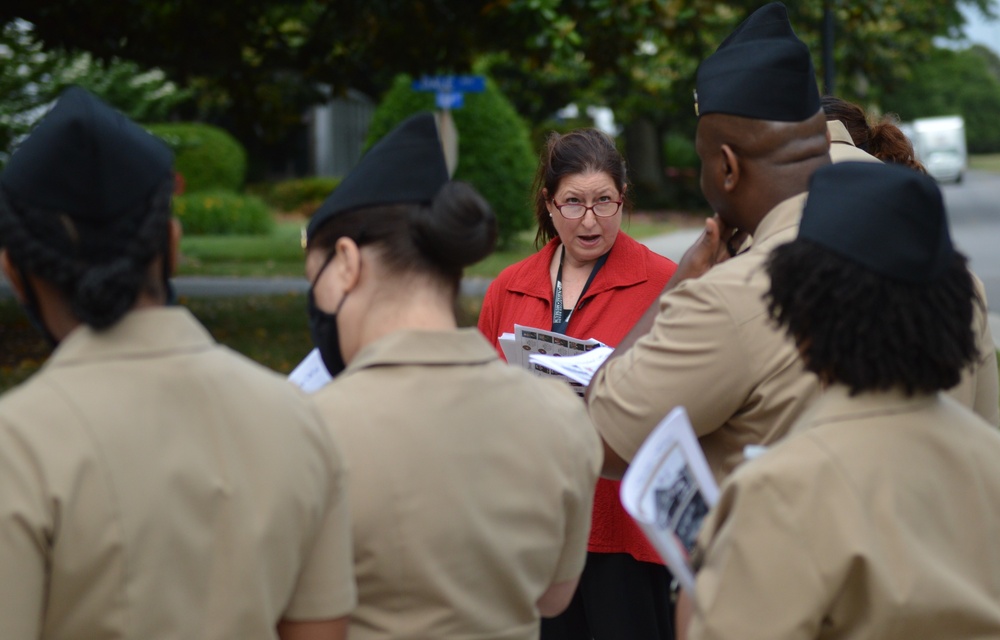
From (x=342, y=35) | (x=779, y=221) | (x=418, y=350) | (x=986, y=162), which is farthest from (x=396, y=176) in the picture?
(x=986, y=162)

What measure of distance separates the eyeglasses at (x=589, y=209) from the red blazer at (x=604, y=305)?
121 millimetres

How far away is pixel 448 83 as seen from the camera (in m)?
13.6

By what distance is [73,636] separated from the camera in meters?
1.65

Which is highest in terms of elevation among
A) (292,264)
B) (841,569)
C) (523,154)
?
(841,569)

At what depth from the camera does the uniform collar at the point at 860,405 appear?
1.86 meters

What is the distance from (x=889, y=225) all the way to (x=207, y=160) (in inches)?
1135

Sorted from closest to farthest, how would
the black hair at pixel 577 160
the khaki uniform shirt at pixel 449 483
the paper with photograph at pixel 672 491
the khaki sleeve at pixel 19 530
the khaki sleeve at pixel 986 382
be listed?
the khaki sleeve at pixel 19 530 → the paper with photograph at pixel 672 491 → the khaki uniform shirt at pixel 449 483 → the khaki sleeve at pixel 986 382 → the black hair at pixel 577 160

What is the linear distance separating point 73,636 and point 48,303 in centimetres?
49

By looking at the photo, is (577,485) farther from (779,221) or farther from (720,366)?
(779,221)

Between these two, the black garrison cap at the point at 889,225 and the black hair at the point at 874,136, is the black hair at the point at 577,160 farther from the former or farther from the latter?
the black garrison cap at the point at 889,225

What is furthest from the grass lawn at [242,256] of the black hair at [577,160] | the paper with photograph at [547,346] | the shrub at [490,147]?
the paper with photograph at [547,346]

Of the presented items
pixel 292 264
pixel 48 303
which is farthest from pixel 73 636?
pixel 292 264

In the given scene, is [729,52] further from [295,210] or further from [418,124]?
[295,210]

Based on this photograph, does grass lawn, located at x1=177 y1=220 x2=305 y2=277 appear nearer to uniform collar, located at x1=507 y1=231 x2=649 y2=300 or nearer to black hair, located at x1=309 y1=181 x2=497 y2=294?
uniform collar, located at x1=507 y1=231 x2=649 y2=300
